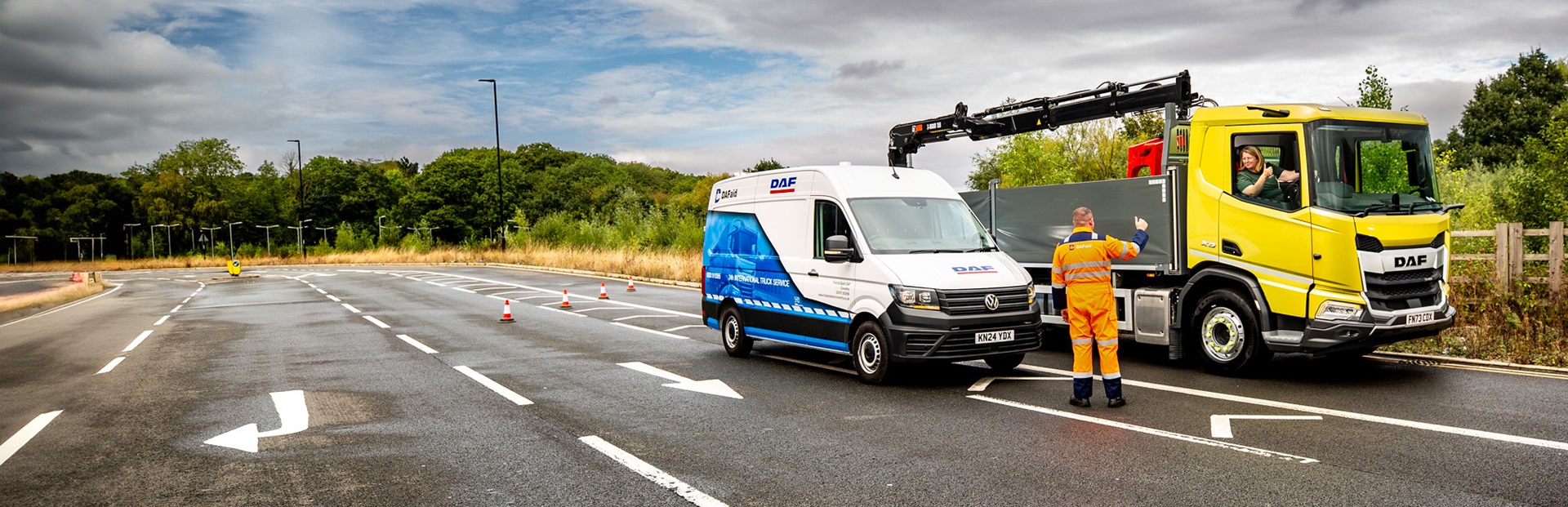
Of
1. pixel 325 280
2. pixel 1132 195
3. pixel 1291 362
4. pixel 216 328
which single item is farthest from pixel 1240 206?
pixel 325 280

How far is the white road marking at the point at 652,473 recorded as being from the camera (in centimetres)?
507

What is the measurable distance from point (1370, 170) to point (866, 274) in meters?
4.80

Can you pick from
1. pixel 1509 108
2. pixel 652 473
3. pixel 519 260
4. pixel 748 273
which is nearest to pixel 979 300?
pixel 748 273

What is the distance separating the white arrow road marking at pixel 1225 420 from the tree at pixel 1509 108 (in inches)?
2101

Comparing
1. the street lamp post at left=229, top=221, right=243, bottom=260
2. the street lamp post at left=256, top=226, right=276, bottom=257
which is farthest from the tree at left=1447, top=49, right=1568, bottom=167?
the street lamp post at left=256, top=226, right=276, bottom=257

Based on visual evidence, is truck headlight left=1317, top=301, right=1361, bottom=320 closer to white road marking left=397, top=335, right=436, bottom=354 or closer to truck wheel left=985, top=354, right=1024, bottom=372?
truck wheel left=985, top=354, right=1024, bottom=372

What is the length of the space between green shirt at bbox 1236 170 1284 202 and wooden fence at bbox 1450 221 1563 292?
5019mm

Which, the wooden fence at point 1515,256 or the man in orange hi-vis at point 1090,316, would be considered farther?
the wooden fence at point 1515,256

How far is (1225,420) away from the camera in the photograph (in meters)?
7.12

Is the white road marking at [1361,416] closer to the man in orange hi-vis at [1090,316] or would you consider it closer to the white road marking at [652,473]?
the man in orange hi-vis at [1090,316]

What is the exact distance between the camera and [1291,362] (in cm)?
1023

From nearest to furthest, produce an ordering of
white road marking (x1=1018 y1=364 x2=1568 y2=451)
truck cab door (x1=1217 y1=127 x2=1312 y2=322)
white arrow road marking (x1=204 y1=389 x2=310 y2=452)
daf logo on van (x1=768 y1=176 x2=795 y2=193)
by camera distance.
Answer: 1. white road marking (x1=1018 y1=364 x2=1568 y2=451)
2. white arrow road marking (x1=204 y1=389 x2=310 y2=452)
3. truck cab door (x1=1217 y1=127 x2=1312 y2=322)
4. daf logo on van (x1=768 y1=176 x2=795 y2=193)

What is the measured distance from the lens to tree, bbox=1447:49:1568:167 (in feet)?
166

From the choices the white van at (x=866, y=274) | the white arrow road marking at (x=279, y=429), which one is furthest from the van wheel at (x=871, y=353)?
the white arrow road marking at (x=279, y=429)
